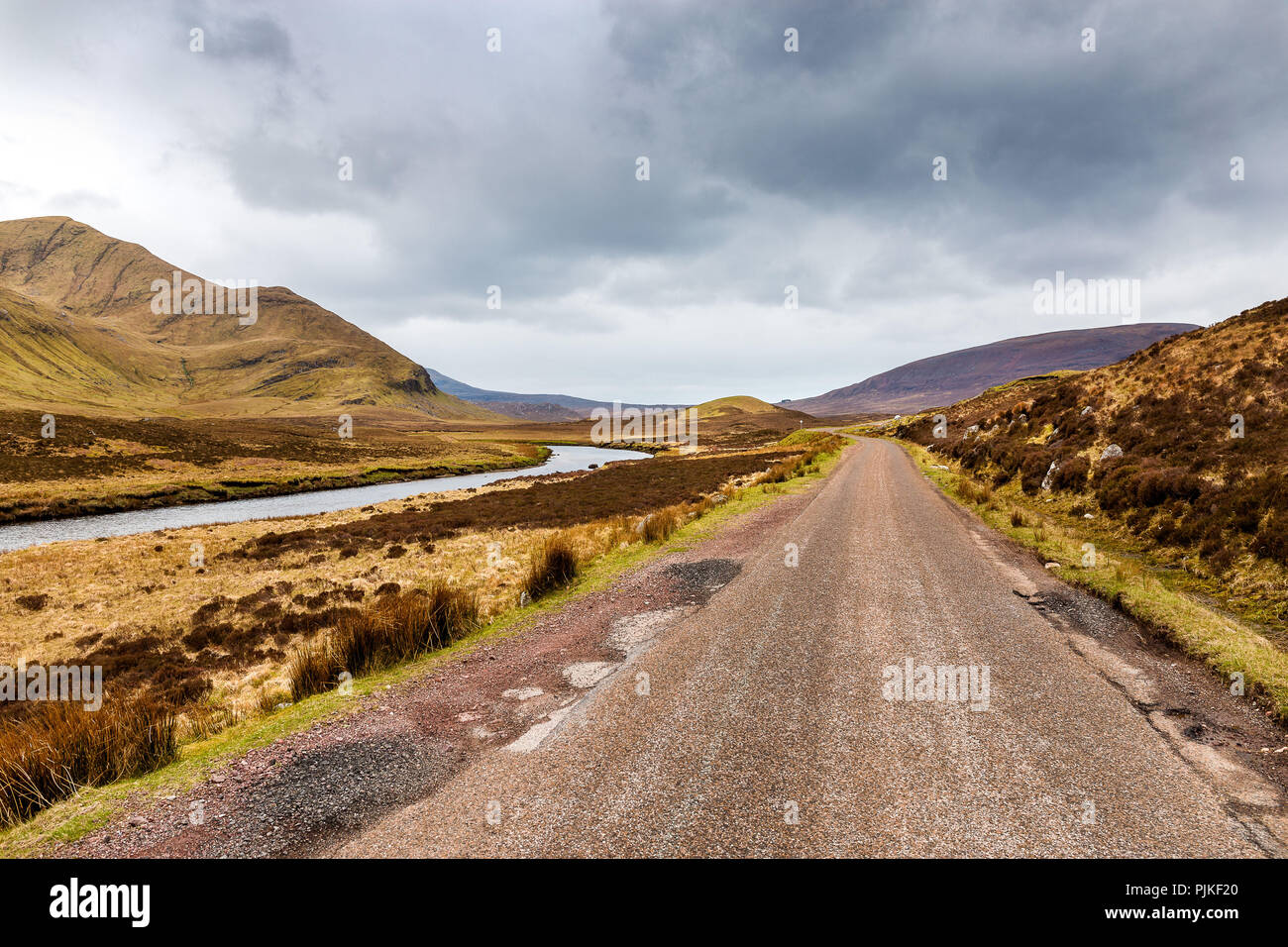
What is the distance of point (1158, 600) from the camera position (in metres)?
9.56

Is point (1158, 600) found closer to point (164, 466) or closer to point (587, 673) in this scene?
point (587, 673)

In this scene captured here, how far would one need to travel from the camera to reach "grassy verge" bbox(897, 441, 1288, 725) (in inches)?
267

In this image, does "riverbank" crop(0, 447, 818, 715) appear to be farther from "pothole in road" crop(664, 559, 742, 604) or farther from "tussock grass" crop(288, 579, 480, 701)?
"pothole in road" crop(664, 559, 742, 604)

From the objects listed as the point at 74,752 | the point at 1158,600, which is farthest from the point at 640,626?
the point at 1158,600

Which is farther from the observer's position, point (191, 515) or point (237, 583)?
point (191, 515)

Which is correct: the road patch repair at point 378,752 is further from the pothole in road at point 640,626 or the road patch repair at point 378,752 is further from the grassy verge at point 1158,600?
the grassy verge at point 1158,600

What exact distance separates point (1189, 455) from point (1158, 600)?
1090 centimetres

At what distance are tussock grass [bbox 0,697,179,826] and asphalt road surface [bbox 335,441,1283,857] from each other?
3.49m

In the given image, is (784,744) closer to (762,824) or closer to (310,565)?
(762,824)

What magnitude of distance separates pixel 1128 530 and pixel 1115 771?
45.4ft

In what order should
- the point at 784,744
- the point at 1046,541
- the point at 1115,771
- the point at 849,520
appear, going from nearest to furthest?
the point at 1115,771 → the point at 784,744 → the point at 1046,541 → the point at 849,520
